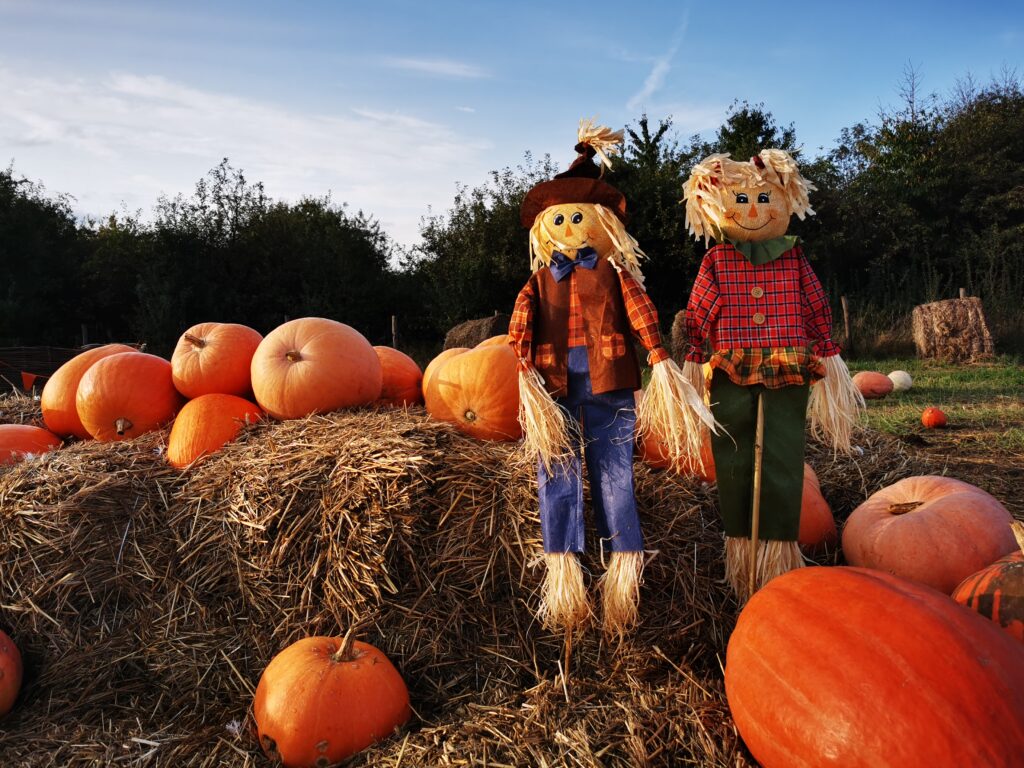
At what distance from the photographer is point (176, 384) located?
4.27m

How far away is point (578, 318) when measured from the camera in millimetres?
2854

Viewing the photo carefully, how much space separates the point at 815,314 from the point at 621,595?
138 cm

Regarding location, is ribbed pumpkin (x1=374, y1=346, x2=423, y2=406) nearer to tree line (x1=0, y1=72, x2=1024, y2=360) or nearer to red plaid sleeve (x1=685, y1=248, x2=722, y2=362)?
red plaid sleeve (x1=685, y1=248, x2=722, y2=362)

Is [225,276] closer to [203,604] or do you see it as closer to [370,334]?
[370,334]

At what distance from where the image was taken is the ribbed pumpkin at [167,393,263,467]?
373 centimetres

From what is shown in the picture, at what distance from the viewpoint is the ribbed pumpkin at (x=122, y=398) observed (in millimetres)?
4227

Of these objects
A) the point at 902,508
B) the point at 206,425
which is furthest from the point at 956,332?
the point at 206,425

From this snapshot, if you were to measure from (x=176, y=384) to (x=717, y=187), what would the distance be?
318 centimetres

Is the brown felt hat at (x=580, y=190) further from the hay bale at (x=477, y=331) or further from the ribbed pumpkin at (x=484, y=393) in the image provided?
the hay bale at (x=477, y=331)

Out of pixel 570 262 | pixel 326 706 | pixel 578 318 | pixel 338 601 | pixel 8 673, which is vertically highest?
pixel 570 262

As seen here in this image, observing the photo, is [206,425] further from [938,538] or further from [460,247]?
[460,247]

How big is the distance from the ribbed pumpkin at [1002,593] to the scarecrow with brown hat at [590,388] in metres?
1.03

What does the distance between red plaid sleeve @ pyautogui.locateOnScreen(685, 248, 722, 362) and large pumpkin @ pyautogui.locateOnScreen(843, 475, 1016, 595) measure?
109 centimetres

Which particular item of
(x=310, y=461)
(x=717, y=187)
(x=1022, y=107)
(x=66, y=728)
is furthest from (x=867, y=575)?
(x=1022, y=107)
